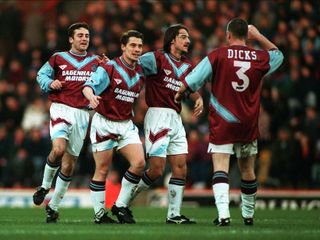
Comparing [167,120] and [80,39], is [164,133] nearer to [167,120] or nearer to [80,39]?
[167,120]

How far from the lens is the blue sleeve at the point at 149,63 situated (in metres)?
12.7

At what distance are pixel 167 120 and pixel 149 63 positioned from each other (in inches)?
30.8

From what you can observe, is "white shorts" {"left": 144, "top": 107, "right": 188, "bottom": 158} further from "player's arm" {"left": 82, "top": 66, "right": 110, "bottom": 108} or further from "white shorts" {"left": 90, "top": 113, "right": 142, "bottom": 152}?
"player's arm" {"left": 82, "top": 66, "right": 110, "bottom": 108}

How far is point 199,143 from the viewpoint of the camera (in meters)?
20.9

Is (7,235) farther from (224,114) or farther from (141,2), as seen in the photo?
(141,2)

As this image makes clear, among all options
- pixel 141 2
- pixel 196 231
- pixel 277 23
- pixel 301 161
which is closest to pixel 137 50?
pixel 196 231

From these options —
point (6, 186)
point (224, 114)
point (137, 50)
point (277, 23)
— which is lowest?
point (6, 186)

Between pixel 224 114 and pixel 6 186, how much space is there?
11597 mm

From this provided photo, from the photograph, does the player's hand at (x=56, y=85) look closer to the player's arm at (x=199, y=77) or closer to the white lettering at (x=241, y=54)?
the player's arm at (x=199, y=77)

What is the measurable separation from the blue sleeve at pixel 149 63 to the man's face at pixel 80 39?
0.95 meters

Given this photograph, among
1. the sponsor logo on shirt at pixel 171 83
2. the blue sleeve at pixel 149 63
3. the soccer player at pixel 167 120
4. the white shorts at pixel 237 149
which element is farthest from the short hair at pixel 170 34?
the white shorts at pixel 237 149

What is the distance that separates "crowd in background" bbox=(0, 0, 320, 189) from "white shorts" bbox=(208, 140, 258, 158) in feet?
26.8

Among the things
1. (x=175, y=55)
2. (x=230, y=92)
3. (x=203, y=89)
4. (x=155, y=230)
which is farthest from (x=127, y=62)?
(x=203, y=89)

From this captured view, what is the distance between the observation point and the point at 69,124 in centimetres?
1301
